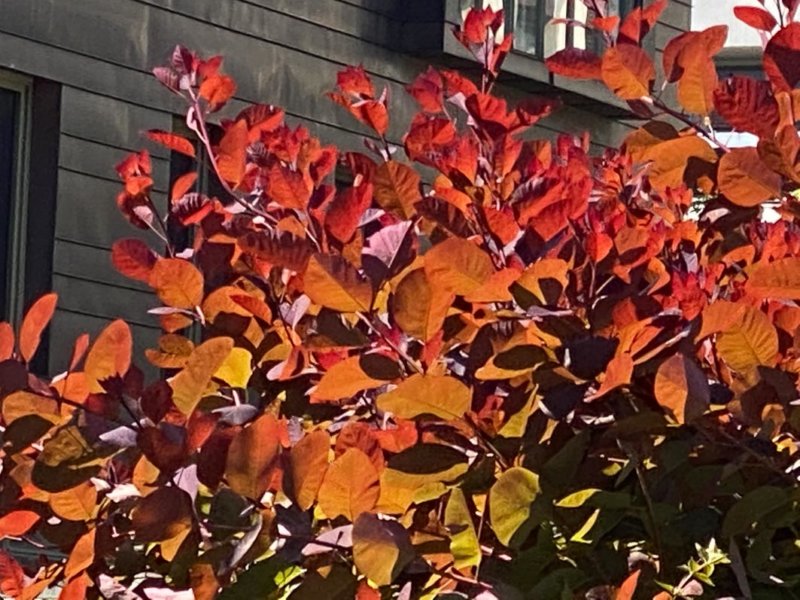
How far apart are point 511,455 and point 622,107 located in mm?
9320

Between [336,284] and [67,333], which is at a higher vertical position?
[336,284]

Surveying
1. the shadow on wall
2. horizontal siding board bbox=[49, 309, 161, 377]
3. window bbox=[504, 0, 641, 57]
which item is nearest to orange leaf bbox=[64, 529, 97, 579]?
horizontal siding board bbox=[49, 309, 161, 377]

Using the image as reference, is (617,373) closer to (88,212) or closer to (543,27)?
(88,212)

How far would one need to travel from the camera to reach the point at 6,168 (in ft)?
25.3

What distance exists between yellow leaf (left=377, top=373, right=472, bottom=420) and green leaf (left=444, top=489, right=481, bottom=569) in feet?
0.23

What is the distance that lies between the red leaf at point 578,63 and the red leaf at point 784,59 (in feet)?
0.80

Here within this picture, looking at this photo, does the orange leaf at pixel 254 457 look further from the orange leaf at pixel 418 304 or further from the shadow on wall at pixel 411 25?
the shadow on wall at pixel 411 25

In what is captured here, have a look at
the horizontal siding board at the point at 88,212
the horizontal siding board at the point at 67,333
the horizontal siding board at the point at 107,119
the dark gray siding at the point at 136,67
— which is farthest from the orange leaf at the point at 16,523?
the horizontal siding board at the point at 107,119

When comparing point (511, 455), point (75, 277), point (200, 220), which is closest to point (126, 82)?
point (75, 277)

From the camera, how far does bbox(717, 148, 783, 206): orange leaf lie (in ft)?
4.45

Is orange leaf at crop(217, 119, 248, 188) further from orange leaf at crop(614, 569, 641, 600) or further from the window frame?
the window frame

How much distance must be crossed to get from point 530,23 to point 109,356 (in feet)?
29.0

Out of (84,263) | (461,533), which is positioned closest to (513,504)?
(461,533)

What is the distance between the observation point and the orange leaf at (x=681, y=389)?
129 cm
